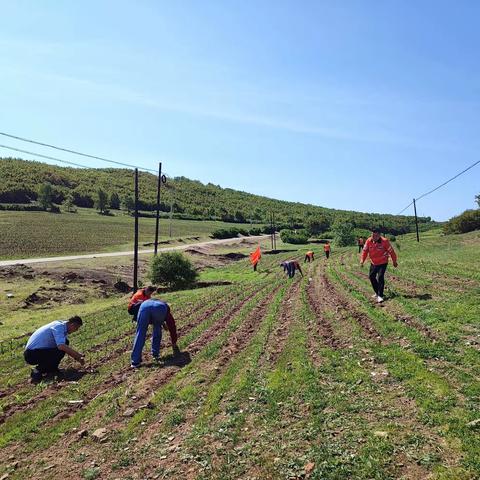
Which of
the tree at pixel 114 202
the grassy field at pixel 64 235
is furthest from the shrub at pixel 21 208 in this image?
the tree at pixel 114 202

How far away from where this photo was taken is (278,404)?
7500 millimetres

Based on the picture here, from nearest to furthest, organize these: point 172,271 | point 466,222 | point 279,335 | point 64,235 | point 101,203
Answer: point 279,335, point 172,271, point 64,235, point 466,222, point 101,203

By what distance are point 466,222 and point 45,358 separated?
90.2m

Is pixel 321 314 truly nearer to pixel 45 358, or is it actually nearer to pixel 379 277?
pixel 379 277

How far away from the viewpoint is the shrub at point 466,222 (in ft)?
283

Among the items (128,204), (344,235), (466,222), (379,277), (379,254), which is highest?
(128,204)

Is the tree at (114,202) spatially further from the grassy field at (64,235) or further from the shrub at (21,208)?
→ the grassy field at (64,235)

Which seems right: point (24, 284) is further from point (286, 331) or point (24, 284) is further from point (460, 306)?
point (460, 306)

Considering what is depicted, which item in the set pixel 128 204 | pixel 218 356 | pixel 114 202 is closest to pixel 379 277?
pixel 218 356

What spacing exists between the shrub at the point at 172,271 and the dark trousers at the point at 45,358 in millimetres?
24247

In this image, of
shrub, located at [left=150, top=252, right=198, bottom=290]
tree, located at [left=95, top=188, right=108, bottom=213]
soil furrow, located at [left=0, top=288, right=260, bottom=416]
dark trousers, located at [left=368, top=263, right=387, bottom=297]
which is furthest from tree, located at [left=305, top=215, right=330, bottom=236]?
dark trousers, located at [left=368, top=263, right=387, bottom=297]

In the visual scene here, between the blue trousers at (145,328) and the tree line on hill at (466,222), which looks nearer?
the blue trousers at (145,328)

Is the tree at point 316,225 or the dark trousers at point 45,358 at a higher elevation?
the tree at point 316,225

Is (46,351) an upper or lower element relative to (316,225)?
lower
